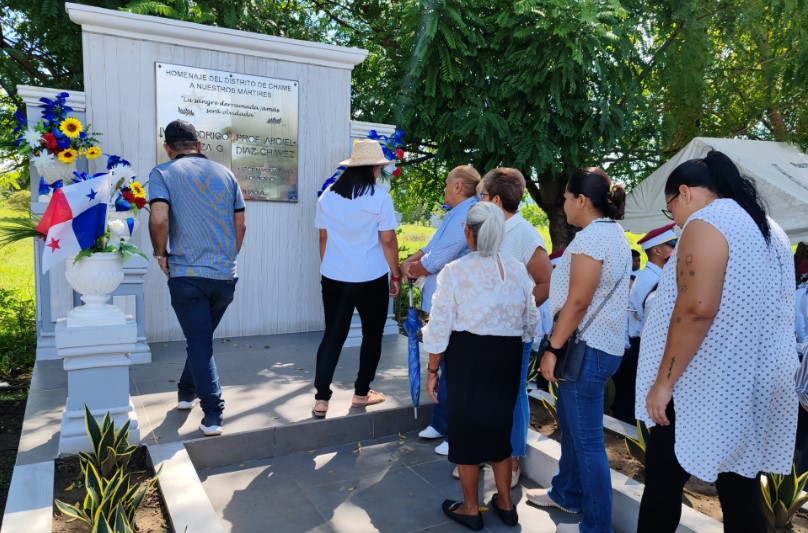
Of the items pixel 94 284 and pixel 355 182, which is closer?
pixel 94 284

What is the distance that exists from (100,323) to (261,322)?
3083 millimetres

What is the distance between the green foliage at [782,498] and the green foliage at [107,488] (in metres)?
2.89

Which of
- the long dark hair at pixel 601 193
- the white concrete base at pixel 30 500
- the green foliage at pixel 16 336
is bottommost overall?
the green foliage at pixel 16 336

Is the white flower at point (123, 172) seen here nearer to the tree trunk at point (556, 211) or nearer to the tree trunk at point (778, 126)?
the tree trunk at point (556, 211)

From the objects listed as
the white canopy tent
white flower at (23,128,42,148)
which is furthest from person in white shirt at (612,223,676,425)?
the white canopy tent

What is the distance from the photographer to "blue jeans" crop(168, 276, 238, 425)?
350 cm

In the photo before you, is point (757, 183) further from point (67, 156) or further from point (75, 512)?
point (75, 512)

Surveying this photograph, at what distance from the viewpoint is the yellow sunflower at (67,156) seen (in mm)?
4422

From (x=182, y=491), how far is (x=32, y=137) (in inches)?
121

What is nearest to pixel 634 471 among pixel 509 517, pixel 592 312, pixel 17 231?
pixel 509 517

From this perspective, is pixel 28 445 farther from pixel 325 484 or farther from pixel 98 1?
pixel 98 1

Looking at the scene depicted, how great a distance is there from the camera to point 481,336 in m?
2.75

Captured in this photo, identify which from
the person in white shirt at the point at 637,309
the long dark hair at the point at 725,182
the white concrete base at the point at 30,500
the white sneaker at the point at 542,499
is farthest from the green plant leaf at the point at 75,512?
the person in white shirt at the point at 637,309

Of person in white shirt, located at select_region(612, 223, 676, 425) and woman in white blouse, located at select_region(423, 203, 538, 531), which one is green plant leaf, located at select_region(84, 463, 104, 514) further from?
person in white shirt, located at select_region(612, 223, 676, 425)
